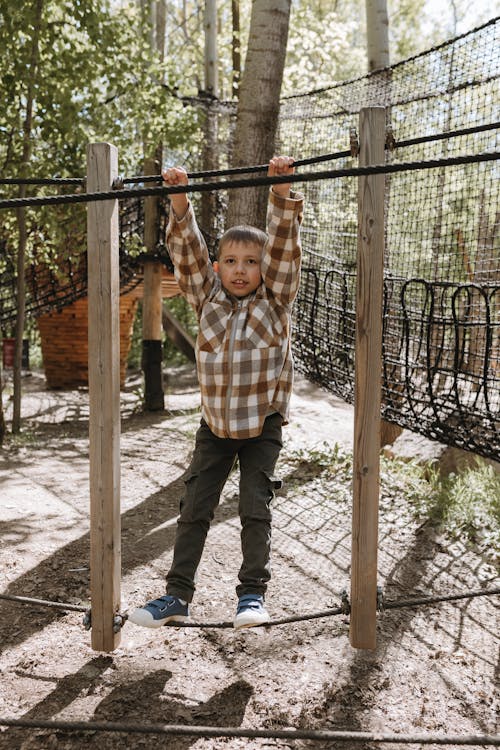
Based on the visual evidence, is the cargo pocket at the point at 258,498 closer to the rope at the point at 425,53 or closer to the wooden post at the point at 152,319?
the rope at the point at 425,53

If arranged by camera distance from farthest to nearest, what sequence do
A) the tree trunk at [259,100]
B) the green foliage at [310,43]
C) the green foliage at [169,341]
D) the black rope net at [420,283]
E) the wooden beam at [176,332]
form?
the green foliage at [169,341], the green foliage at [310,43], the wooden beam at [176,332], the tree trunk at [259,100], the black rope net at [420,283]

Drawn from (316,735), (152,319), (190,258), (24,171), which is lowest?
(316,735)

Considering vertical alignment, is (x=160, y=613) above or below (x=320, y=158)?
below

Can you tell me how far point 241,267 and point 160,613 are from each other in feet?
3.70

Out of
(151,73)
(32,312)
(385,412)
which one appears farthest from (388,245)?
(32,312)

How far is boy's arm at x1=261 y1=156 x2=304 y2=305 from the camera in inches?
87.1

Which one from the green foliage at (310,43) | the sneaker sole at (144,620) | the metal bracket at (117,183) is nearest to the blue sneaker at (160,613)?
the sneaker sole at (144,620)

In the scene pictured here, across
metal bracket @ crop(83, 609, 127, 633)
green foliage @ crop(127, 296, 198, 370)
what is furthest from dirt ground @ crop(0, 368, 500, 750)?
green foliage @ crop(127, 296, 198, 370)

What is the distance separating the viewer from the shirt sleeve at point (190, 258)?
2.32 metres

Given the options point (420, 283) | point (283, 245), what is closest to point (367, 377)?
point (283, 245)

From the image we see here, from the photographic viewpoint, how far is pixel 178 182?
2172mm

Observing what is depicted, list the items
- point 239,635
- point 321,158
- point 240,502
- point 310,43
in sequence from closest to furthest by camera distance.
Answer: point 321,158, point 240,502, point 239,635, point 310,43

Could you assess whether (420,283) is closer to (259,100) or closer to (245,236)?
(245,236)

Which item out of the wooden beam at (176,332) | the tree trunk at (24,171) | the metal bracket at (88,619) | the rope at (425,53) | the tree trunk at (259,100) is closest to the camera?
the metal bracket at (88,619)
